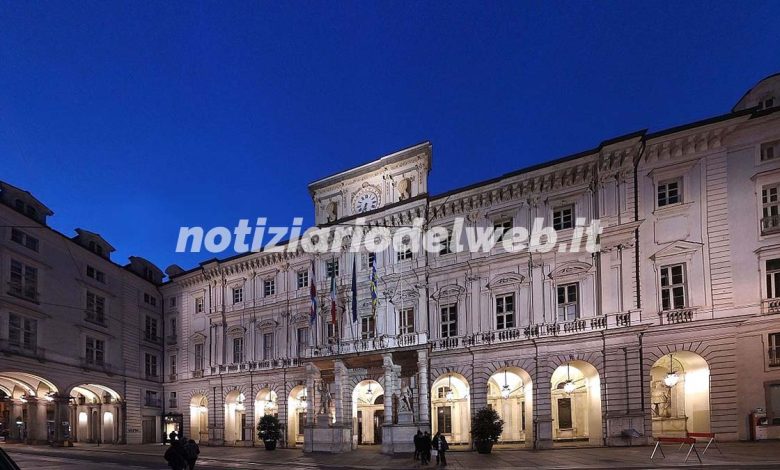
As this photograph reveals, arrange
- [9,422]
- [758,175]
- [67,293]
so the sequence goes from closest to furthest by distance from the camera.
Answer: [758,175], [67,293], [9,422]

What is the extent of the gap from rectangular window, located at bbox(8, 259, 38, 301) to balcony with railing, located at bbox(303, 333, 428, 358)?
19.2 meters

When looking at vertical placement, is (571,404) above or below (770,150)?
below

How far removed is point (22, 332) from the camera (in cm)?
4131

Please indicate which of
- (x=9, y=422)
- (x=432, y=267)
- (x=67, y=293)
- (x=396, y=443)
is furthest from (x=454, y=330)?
(x=9, y=422)

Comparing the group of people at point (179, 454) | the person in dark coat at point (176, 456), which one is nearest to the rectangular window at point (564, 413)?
the group of people at point (179, 454)

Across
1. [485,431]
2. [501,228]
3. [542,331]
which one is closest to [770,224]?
[542,331]

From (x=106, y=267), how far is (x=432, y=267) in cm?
2867

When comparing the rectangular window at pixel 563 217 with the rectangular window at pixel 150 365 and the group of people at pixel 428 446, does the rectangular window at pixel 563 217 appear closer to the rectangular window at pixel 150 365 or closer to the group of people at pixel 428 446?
the group of people at pixel 428 446

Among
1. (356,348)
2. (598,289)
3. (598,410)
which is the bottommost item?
(598,410)

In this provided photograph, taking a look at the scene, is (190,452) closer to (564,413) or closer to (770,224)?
(564,413)

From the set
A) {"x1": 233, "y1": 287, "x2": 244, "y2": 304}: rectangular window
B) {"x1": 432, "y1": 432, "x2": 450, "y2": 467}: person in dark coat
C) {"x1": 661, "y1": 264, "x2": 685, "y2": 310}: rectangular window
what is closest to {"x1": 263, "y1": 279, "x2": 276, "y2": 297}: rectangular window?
{"x1": 233, "y1": 287, "x2": 244, "y2": 304}: rectangular window

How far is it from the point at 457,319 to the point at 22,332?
92.8 ft

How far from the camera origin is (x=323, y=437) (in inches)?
1492

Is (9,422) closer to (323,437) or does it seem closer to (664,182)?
(323,437)
